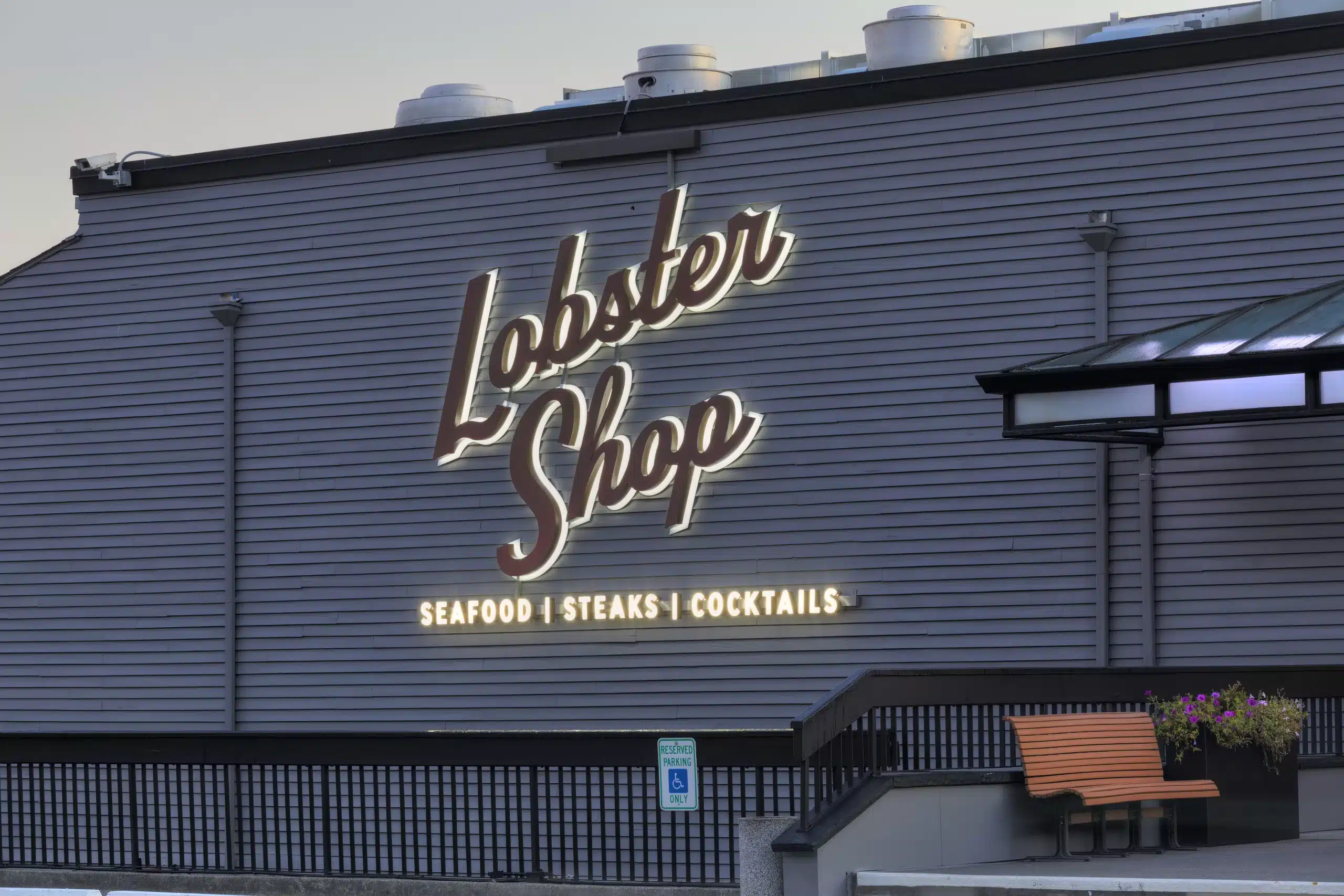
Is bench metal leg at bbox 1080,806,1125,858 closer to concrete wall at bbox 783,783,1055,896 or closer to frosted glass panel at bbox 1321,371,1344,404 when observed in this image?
concrete wall at bbox 783,783,1055,896

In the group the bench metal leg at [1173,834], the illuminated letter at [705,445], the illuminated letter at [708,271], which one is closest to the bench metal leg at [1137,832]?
the bench metal leg at [1173,834]

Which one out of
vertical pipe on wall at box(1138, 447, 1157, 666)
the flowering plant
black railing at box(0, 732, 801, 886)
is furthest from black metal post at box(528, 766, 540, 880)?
vertical pipe on wall at box(1138, 447, 1157, 666)

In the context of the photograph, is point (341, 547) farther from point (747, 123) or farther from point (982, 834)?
point (982, 834)

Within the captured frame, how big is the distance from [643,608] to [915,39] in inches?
245

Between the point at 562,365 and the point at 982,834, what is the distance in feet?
27.4

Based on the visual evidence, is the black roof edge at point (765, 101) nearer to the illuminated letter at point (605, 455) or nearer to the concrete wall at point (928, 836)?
the illuminated letter at point (605, 455)

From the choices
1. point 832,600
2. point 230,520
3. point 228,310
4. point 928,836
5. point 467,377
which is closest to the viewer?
point 928,836

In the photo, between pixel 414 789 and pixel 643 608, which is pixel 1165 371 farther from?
pixel 414 789

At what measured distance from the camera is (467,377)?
64.4 ft

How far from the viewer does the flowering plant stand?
12.9 meters


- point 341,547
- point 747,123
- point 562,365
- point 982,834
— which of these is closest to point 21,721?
point 341,547

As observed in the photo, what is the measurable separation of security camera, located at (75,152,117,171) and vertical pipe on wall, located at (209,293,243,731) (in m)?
2.42

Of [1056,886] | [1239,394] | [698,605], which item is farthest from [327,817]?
[1239,394]

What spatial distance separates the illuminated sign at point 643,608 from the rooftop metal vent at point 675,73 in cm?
527
